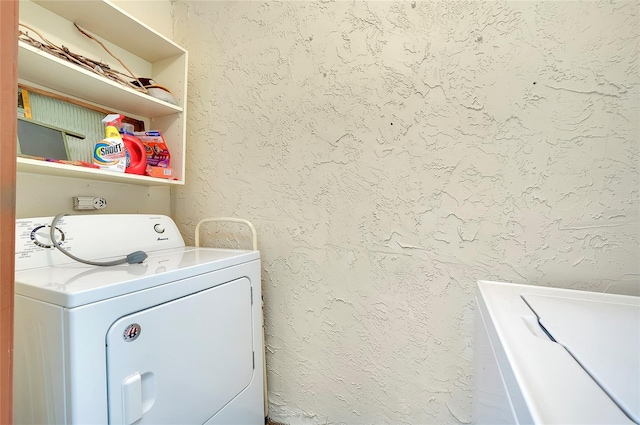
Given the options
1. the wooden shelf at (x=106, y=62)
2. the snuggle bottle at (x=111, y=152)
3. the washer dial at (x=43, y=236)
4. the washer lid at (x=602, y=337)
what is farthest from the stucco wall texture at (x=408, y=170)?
the washer dial at (x=43, y=236)

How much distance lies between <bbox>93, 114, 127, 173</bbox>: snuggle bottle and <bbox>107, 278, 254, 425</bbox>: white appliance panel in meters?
0.79

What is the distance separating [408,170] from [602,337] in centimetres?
84

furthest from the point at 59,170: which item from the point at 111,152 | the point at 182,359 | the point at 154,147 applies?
the point at 182,359

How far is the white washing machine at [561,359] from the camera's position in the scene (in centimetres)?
39

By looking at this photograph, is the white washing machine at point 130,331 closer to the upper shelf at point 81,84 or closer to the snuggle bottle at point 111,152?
the snuggle bottle at point 111,152

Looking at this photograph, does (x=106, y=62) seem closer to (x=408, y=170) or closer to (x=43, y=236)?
(x=43, y=236)

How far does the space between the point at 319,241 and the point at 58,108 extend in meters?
1.40

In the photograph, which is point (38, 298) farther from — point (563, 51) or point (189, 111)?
point (563, 51)

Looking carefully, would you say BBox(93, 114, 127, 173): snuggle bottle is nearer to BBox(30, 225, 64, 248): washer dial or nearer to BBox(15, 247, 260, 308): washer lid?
BBox(30, 225, 64, 248): washer dial

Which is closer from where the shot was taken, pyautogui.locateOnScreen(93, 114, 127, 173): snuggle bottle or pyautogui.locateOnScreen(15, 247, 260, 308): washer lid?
pyautogui.locateOnScreen(15, 247, 260, 308): washer lid

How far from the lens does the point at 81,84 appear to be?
1250 millimetres

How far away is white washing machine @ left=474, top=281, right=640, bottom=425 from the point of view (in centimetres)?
39

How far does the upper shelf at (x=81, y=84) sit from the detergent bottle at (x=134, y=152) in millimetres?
163

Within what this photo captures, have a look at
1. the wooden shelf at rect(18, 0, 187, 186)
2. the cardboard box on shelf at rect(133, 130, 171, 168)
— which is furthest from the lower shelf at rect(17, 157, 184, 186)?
the cardboard box on shelf at rect(133, 130, 171, 168)
